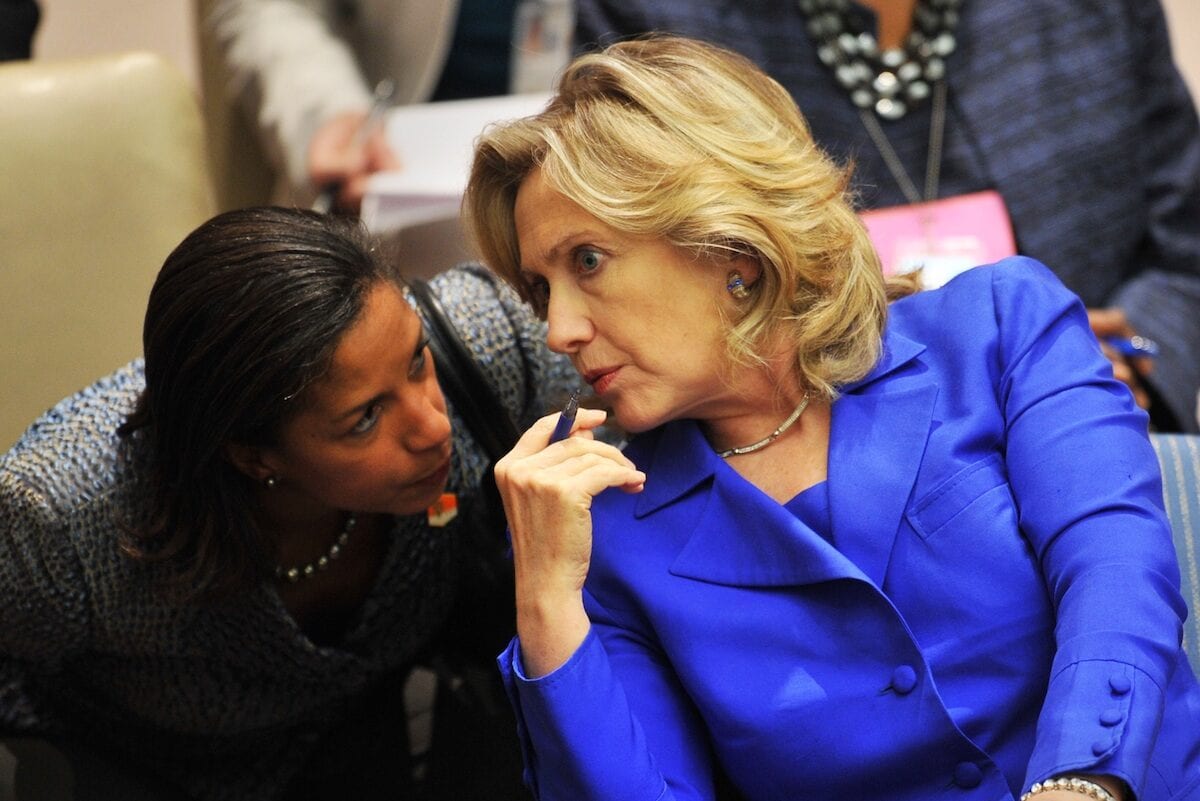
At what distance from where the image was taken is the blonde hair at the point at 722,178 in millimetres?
1257

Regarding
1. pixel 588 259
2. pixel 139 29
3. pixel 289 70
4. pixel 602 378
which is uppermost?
pixel 588 259

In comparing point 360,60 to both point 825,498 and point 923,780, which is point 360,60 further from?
point 923,780

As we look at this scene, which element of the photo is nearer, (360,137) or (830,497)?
(830,497)

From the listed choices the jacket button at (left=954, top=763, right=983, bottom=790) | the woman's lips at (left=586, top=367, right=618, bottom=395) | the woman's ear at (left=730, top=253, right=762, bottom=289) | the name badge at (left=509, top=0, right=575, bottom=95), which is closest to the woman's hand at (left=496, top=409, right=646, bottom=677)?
the woman's lips at (left=586, top=367, right=618, bottom=395)

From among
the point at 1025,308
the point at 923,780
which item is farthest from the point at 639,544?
the point at 1025,308

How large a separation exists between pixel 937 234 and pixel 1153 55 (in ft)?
1.55

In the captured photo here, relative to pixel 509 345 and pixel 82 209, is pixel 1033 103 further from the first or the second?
pixel 82 209

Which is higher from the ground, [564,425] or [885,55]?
[564,425]

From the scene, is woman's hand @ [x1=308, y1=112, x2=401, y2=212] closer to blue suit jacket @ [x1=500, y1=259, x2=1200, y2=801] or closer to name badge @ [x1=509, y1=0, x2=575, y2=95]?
name badge @ [x1=509, y1=0, x2=575, y2=95]

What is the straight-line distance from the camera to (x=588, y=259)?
4.24 ft

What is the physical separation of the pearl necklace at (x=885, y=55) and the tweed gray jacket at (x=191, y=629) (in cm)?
74

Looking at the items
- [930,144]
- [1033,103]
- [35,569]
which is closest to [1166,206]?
[1033,103]

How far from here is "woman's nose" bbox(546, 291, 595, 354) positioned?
129 centimetres

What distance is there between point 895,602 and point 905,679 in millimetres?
78
